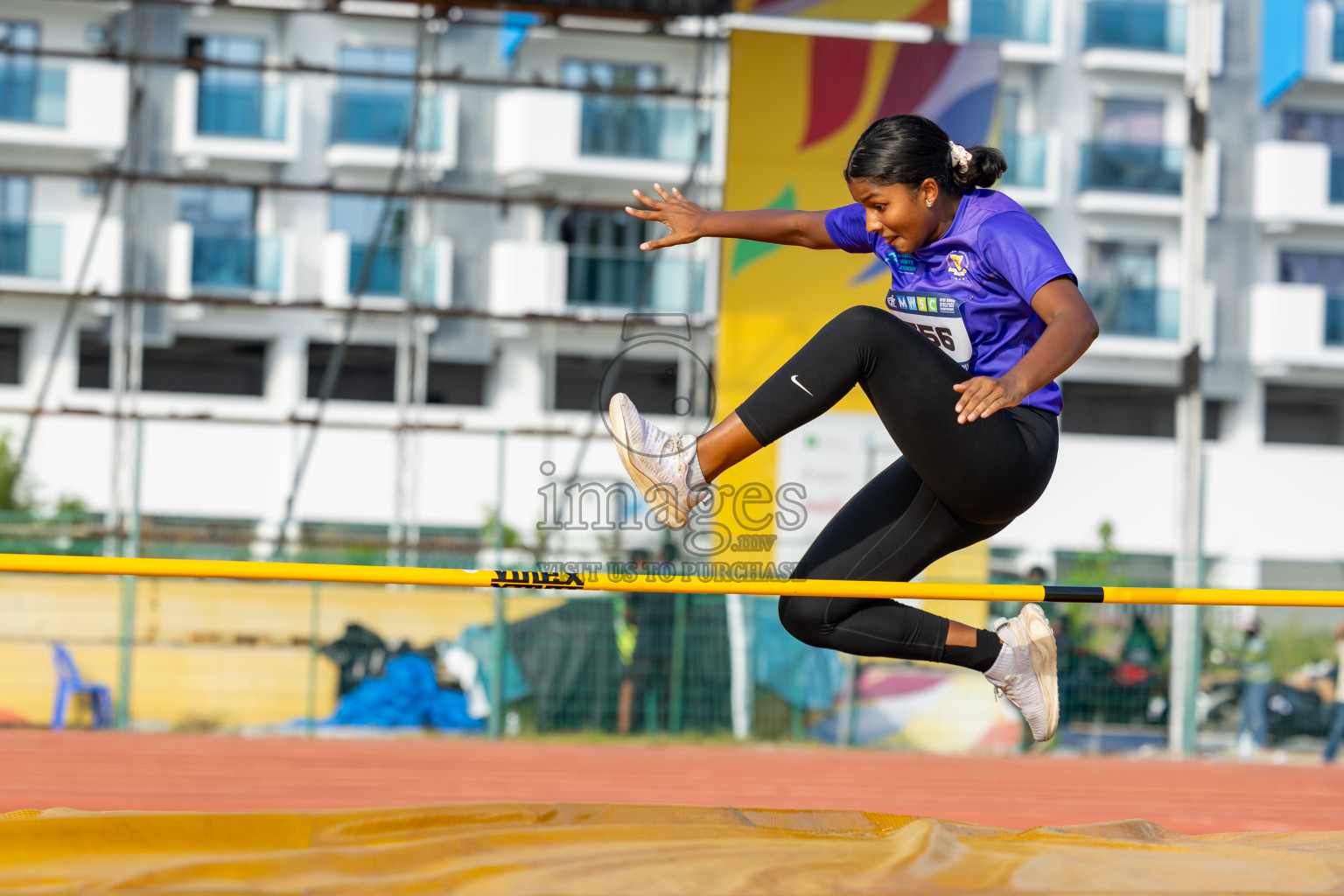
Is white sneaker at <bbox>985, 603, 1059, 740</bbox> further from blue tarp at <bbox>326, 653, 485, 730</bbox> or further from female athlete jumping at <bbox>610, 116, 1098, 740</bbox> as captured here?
blue tarp at <bbox>326, 653, 485, 730</bbox>

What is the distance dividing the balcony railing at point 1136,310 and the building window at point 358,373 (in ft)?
32.3

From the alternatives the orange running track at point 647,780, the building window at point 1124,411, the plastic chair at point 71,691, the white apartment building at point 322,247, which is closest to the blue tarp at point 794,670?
the orange running track at point 647,780

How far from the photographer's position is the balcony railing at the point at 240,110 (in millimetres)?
18234

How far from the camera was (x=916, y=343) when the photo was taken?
2.61 m

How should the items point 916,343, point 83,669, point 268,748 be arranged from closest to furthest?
point 916,343 → point 268,748 → point 83,669

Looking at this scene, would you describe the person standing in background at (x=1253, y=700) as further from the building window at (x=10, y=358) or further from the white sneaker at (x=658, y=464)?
the building window at (x=10, y=358)

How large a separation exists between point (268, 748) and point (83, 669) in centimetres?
140

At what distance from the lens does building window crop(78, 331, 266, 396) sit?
19.2 metres

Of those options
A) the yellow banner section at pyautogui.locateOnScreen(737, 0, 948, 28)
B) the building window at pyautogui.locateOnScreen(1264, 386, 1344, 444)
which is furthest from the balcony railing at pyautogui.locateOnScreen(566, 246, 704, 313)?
the building window at pyautogui.locateOnScreen(1264, 386, 1344, 444)

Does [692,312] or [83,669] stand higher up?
[692,312]

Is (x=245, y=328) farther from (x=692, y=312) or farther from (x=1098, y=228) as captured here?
(x=1098, y=228)

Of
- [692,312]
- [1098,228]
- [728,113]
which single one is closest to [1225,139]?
[1098,228]

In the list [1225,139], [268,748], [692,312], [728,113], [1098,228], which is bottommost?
[268,748]

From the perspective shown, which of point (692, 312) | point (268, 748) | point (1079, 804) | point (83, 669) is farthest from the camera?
point (692, 312)
